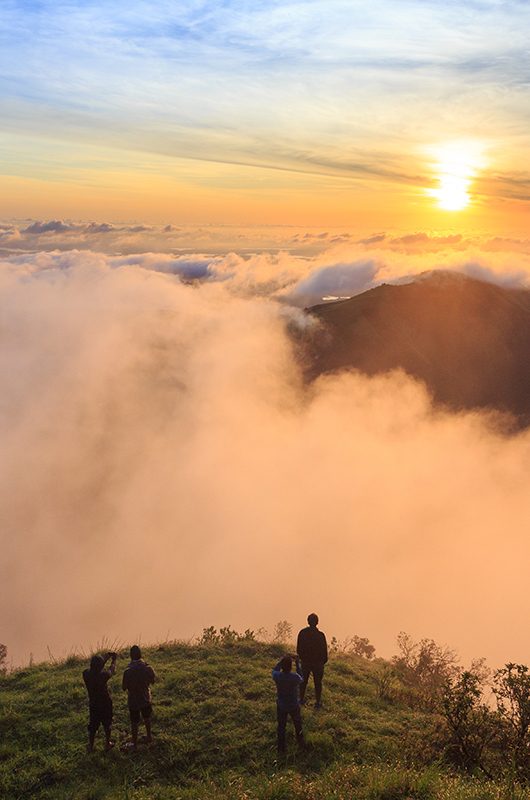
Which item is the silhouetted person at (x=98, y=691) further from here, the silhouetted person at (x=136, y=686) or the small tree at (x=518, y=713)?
the small tree at (x=518, y=713)

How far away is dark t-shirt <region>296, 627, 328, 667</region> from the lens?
1241 centimetres

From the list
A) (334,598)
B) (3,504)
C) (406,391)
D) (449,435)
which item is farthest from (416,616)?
(3,504)

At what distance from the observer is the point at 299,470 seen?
190500 mm

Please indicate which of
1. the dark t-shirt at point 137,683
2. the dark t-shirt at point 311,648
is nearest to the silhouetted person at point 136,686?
the dark t-shirt at point 137,683

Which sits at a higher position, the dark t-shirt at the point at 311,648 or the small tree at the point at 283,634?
the dark t-shirt at the point at 311,648

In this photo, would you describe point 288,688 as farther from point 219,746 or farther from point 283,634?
point 283,634

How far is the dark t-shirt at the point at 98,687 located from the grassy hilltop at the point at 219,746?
1115 mm

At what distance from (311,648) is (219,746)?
9.21ft

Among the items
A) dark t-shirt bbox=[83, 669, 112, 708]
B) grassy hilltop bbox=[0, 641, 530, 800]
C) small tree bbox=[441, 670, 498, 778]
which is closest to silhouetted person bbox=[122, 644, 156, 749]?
dark t-shirt bbox=[83, 669, 112, 708]

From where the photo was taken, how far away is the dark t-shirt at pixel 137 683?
10570mm

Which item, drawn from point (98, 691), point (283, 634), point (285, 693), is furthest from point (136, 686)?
point (283, 634)

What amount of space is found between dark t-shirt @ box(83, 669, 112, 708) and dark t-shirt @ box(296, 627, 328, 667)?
4376mm

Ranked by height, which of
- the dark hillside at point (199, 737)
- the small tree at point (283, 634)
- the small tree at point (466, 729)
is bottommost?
the small tree at point (283, 634)

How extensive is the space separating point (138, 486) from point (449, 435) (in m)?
110
